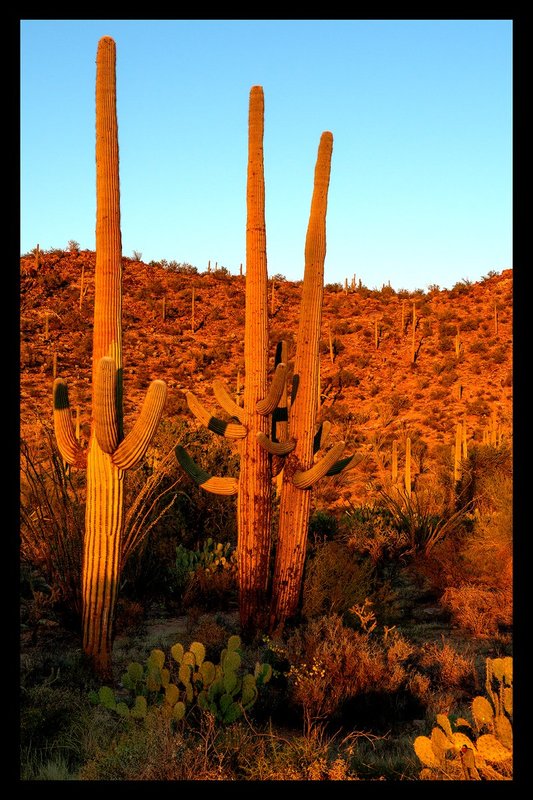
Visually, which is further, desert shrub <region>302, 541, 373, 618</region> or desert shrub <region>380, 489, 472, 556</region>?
desert shrub <region>380, 489, 472, 556</region>

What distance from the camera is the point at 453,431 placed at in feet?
98.9

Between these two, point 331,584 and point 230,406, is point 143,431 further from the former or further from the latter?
point 331,584

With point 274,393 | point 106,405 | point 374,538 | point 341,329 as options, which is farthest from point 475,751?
point 341,329

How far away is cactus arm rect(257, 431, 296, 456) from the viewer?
9225 millimetres

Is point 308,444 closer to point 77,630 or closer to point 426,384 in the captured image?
point 77,630

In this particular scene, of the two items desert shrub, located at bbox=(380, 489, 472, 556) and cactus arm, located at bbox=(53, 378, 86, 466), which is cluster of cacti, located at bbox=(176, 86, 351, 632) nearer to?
cactus arm, located at bbox=(53, 378, 86, 466)

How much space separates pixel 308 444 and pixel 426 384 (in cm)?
2589

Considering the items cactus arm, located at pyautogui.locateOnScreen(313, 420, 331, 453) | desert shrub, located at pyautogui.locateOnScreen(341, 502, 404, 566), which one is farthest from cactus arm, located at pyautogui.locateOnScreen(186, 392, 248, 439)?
desert shrub, located at pyautogui.locateOnScreen(341, 502, 404, 566)

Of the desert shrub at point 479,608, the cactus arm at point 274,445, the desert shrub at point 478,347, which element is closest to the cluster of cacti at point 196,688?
the cactus arm at point 274,445

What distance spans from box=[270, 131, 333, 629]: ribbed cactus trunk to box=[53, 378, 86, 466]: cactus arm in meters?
2.98

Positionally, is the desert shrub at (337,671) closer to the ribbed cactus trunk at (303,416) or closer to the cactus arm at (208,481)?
the ribbed cactus trunk at (303,416)

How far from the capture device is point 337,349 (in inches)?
1527

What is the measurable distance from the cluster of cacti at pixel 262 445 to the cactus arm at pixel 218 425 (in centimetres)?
1

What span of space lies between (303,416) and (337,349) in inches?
1150
